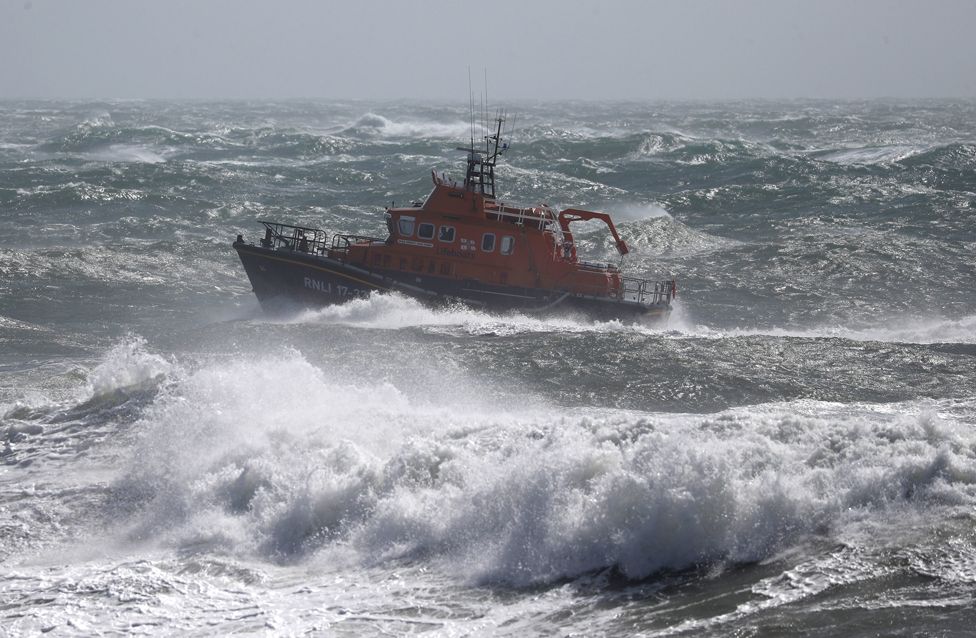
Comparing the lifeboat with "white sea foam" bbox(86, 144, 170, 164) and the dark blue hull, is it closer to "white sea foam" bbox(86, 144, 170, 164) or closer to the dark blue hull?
the dark blue hull

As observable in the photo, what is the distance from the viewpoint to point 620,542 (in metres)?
8.97

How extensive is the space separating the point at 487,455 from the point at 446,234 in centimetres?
999

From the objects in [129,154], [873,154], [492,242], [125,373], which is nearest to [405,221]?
[492,242]

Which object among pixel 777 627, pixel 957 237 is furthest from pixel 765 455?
pixel 957 237

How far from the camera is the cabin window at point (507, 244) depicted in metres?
20.1

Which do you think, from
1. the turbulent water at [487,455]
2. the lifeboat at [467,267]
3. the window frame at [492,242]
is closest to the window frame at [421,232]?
the lifeboat at [467,267]

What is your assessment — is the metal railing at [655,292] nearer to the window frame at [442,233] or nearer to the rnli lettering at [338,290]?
the window frame at [442,233]

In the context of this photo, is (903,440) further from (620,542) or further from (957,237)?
(957,237)

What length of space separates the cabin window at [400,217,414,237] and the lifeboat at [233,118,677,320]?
0.02 metres

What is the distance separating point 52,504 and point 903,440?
8.63 m

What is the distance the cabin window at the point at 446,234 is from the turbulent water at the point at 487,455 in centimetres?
145

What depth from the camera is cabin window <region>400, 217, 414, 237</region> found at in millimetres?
20219

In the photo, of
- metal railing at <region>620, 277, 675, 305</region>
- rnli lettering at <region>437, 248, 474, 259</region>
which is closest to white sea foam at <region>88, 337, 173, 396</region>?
rnli lettering at <region>437, 248, 474, 259</region>

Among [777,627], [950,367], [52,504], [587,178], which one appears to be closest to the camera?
[777,627]
